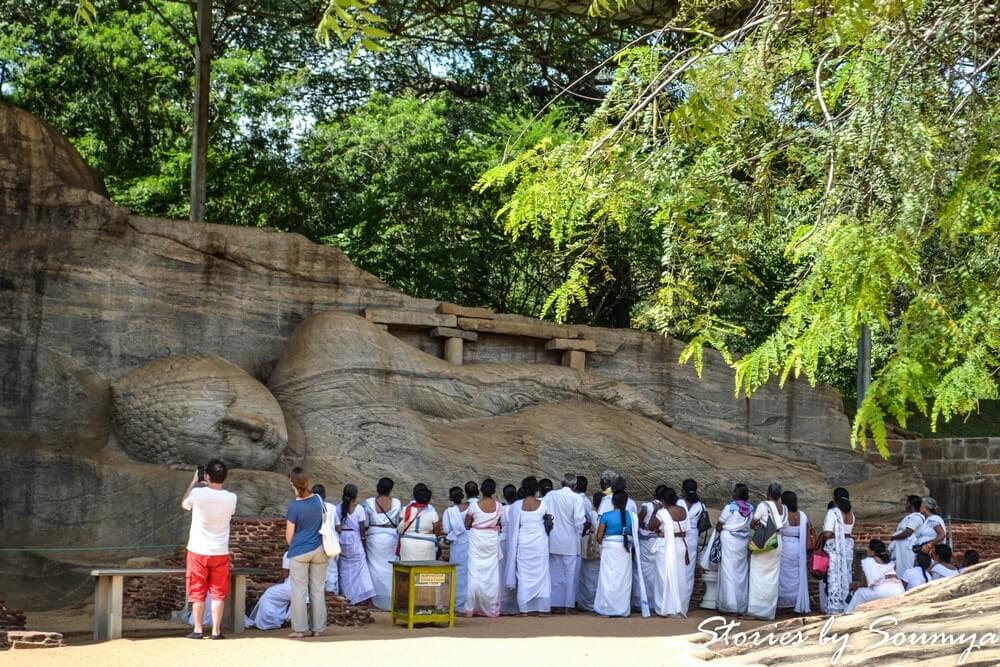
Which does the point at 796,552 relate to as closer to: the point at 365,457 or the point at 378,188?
the point at 365,457

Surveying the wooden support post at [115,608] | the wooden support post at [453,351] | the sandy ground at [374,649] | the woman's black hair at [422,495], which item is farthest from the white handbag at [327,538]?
the wooden support post at [453,351]

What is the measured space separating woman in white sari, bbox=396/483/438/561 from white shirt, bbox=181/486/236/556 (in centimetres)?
271

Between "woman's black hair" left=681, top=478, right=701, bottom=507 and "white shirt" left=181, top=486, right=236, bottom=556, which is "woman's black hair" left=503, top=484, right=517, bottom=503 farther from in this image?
"white shirt" left=181, top=486, right=236, bottom=556

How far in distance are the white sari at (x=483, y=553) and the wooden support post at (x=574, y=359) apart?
4.98 m

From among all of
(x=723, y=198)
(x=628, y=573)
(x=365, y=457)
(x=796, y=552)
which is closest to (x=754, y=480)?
(x=796, y=552)

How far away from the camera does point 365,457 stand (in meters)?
13.1

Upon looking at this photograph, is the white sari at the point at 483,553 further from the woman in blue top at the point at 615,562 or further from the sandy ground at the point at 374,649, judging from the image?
the sandy ground at the point at 374,649

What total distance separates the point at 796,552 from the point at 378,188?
11.9 m

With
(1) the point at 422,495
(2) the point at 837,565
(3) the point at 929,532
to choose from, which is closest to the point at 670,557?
(2) the point at 837,565

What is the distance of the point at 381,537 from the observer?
10992 mm

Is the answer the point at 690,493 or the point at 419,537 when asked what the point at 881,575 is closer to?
the point at 690,493

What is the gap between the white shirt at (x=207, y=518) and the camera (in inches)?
314

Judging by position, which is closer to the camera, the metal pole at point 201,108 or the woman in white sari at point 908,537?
→ the woman in white sari at point 908,537

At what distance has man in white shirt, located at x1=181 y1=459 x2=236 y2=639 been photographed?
797 cm
